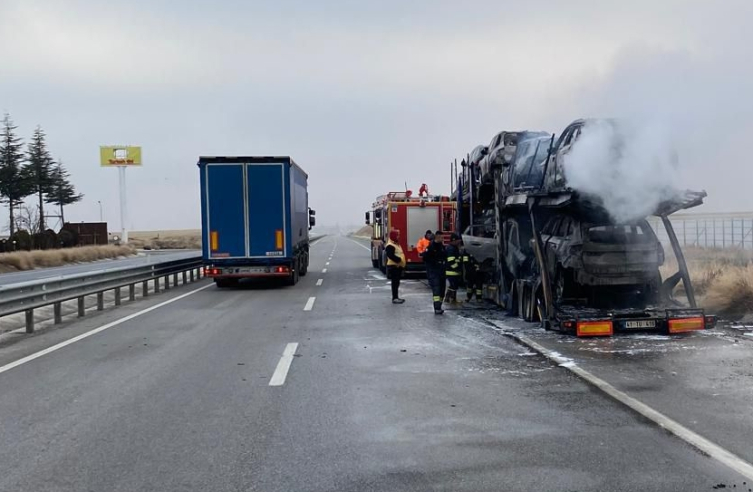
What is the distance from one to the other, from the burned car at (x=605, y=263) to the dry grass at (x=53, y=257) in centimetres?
3359

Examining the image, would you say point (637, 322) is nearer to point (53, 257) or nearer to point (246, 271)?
point (246, 271)

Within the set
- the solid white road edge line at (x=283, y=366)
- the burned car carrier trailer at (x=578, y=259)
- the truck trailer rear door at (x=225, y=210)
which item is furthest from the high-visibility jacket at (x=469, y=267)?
the truck trailer rear door at (x=225, y=210)

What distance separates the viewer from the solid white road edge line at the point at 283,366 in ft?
24.2

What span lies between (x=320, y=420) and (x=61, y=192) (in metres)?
80.4

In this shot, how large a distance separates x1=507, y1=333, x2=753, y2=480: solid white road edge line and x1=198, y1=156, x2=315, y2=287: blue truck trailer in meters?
11.6

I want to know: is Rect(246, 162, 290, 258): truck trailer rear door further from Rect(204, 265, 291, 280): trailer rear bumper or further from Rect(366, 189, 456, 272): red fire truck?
Rect(366, 189, 456, 272): red fire truck

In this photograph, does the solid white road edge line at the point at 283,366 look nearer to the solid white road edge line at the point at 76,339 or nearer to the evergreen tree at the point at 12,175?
the solid white road edge line at the point at 76,339

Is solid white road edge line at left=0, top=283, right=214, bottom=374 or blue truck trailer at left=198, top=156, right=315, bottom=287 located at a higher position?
blue truck trailer at left=198, top=156, right=315, bottom=287

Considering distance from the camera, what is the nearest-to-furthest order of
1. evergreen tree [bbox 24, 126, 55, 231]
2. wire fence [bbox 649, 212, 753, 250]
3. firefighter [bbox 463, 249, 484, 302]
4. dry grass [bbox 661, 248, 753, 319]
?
1. dry grass [bbox 661, 248, 753, 319]
2. firefighter [bbox 463, 249, 484, 302]
3. wire fence [bbox 649, 212, 753, 250]
4. evergreen tree [bbox 24, 126, 55, 231]

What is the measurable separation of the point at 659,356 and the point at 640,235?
2.46 metres

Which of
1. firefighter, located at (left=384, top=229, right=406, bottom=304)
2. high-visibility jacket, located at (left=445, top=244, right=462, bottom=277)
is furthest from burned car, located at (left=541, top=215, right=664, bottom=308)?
firefighter, located at (left=384, top=229, right=406, bottom=304)

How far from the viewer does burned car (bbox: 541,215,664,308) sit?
10.0 metres

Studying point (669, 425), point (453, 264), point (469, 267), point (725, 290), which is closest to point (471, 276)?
point (469, 267)

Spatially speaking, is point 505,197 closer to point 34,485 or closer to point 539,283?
point 539,283
